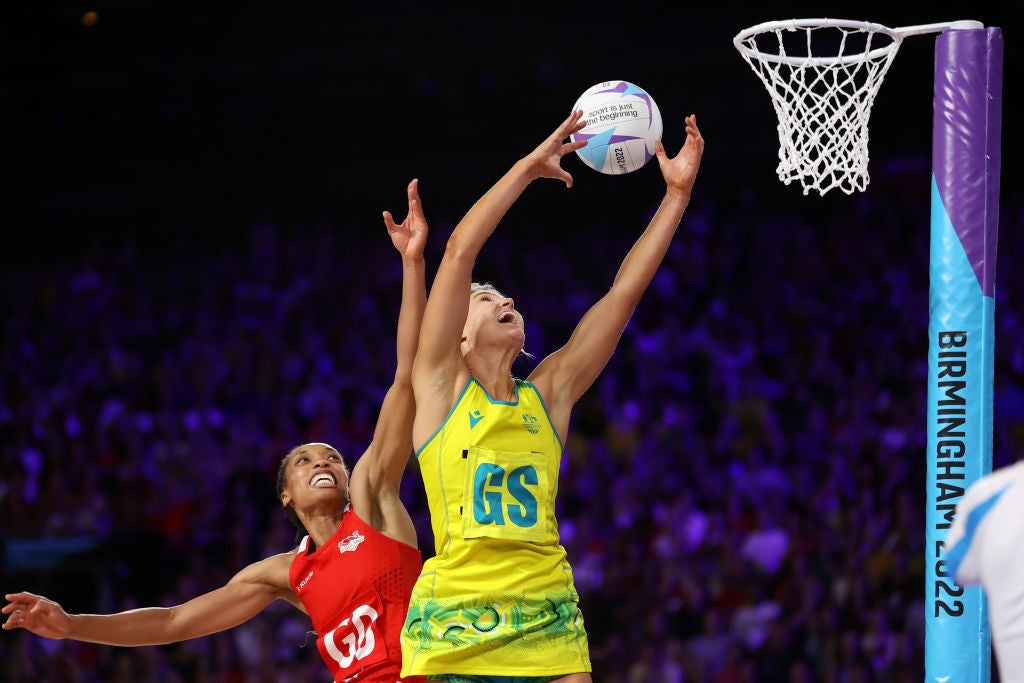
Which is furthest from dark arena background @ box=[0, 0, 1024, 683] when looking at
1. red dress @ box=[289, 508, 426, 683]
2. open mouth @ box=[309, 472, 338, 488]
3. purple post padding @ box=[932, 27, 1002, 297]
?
purple post padding @ box=[932, 27, 1002, 297]

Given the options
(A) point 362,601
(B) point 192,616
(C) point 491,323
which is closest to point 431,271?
(B) point 192,616

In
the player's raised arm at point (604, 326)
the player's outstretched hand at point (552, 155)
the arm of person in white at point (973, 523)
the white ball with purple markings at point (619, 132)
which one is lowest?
the arm of person in white at point (973, 523)

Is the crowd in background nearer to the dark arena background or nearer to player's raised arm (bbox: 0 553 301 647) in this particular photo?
the dark arena background

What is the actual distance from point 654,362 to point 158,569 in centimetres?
501

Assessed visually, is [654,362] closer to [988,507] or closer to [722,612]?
[722,612]

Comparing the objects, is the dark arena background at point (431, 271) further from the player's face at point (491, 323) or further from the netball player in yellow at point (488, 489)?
the player's face at point (491, 323)

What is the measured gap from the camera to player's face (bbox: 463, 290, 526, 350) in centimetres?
431

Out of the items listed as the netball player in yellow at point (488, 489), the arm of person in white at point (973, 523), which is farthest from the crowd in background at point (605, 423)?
the arm of person in white at point (973, 523)

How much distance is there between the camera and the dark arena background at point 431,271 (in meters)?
9.80

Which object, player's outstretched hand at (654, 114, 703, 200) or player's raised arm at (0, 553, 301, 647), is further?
player's raised arm at (0, 553, 301, 647)

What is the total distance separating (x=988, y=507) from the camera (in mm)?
2869

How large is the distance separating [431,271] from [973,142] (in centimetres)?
927

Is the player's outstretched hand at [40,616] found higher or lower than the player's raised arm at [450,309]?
lower

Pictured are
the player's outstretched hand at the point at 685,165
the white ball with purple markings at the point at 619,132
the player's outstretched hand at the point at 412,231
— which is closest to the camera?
the player's outstretched hand at the point at 412,231
